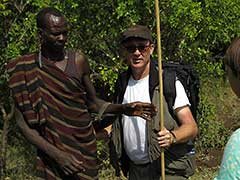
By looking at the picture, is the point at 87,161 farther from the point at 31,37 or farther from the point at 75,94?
the point at 31,37

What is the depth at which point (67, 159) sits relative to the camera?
172 inches

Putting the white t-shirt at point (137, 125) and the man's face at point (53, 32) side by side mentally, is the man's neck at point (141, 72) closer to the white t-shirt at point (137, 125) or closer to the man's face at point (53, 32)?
the white t-shirt at point (137, 125)

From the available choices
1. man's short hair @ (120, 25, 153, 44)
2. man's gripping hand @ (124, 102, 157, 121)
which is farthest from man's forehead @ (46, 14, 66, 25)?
man's gripping hand @ (124, 102, 157, 121)

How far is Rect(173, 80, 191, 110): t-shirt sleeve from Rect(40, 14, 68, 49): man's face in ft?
2.55

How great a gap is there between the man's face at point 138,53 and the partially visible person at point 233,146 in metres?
1.46

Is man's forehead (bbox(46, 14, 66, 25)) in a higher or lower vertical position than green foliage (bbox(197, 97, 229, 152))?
higher

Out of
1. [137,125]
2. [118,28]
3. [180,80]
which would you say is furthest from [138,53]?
[118,28]

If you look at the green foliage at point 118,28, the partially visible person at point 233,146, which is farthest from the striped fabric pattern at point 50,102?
the green foliage at point 118,28

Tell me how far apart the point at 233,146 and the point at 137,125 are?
1.63m

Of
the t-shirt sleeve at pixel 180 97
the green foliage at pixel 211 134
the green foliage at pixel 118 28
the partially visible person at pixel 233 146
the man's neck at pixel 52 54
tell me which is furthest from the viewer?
the green foliage at pixel 211 134

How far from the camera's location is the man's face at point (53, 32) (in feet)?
14.4

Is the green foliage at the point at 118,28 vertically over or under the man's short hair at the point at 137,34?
over

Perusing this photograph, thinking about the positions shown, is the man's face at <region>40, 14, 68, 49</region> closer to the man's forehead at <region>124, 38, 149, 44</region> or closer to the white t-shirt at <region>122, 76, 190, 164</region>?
the man's forehead at <region>124, 38, 149, 44</region>

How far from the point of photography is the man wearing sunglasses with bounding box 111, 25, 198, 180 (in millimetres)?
4238
